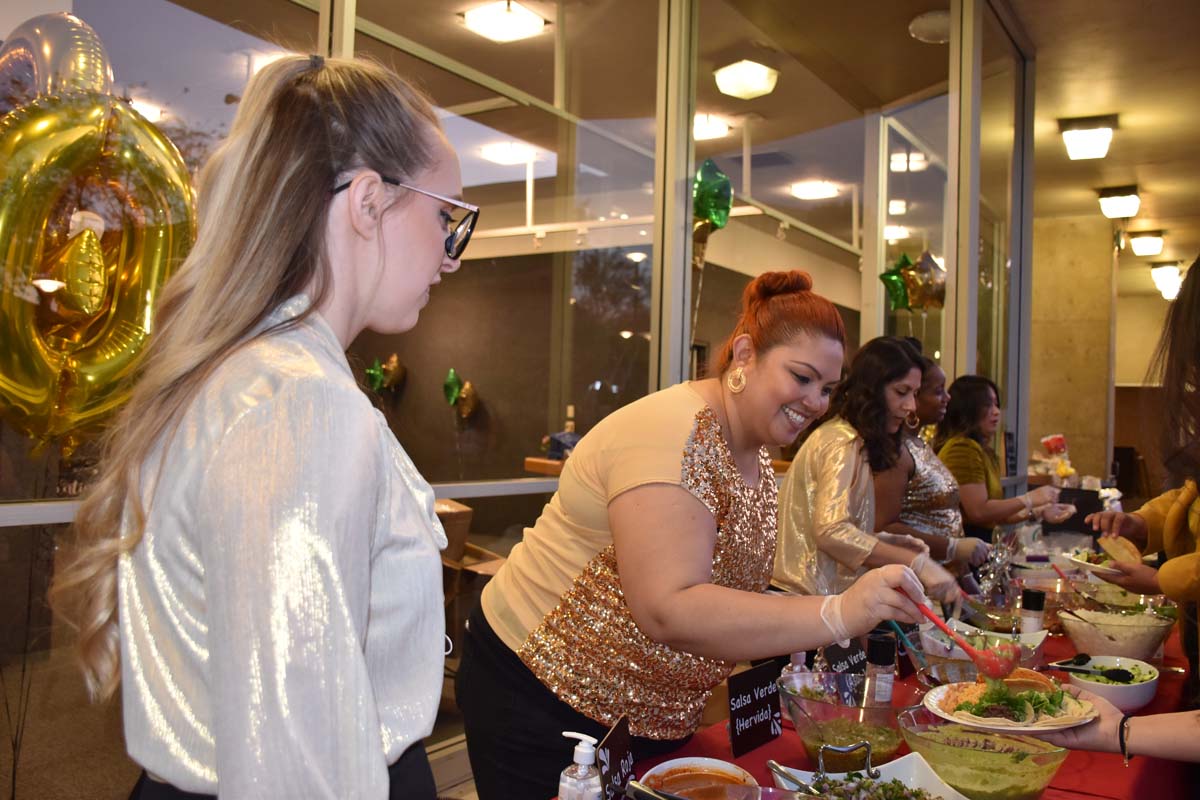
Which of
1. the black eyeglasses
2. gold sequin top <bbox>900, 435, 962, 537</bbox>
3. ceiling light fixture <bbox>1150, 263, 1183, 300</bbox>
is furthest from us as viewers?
ceiling light fixture <bbox>1150, 263, 1183, 300</bbox>

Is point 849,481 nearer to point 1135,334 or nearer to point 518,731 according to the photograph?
point 518,731

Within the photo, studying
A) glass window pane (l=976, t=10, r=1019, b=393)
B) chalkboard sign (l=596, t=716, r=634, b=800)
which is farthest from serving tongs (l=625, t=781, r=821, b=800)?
glass window pane (l=976, t=10, r=1019, b=393)

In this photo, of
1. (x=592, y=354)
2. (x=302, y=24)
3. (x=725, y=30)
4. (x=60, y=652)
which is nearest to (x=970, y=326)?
(x=725, y=30)

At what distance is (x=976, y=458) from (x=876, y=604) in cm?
300

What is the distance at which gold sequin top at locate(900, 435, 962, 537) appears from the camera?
3350mm

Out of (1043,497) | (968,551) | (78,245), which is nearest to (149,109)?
(78,245)

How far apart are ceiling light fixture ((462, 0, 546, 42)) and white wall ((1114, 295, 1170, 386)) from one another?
49.7 ft

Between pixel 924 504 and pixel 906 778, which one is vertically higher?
pixel 924 504

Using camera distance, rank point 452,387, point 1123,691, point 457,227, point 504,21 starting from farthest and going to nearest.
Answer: point 504,21, point 452,387, point 1123,691, point 457,227

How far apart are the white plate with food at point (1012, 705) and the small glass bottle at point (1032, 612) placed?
61cm

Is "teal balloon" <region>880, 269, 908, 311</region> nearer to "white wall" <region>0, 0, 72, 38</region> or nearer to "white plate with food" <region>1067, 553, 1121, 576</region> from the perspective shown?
"white plate with food" <region>1067, 553, 1121, 576</region>

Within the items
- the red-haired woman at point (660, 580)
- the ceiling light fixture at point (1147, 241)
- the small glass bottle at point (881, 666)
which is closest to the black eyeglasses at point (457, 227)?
the red-haired woman at point (660, 580)

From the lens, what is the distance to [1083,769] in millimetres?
1487

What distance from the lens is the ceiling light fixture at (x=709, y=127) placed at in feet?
14.8
